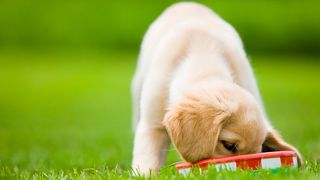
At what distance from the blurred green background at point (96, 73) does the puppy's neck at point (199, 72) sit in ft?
2.61

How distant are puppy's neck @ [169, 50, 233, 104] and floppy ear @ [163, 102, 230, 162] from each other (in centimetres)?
34

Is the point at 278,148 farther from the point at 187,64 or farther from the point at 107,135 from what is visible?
the point at 107,135

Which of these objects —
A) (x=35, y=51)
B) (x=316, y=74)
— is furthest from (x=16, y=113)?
(x=35, y=51)

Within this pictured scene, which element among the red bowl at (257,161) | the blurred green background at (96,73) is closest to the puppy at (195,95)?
the red bowl at (257,161)

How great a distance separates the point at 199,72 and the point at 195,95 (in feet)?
1.87

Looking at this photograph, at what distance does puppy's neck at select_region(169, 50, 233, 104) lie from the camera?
187 inches

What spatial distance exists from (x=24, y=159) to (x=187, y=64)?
197 cm

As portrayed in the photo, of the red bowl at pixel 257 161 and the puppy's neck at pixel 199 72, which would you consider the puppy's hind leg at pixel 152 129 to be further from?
the red bowl at pixel 257 161

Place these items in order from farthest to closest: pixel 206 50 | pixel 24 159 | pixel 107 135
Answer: pixel 107 135 → pixel 24 159 → pixel 206 50

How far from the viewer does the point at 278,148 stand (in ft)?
15.7

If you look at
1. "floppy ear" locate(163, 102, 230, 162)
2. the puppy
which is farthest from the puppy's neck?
"floppy ear" locate(163, 102, 230, 162)

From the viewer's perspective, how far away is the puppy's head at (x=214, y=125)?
4227 mm

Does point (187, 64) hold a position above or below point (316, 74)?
below

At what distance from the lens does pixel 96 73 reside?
67.2 ft
